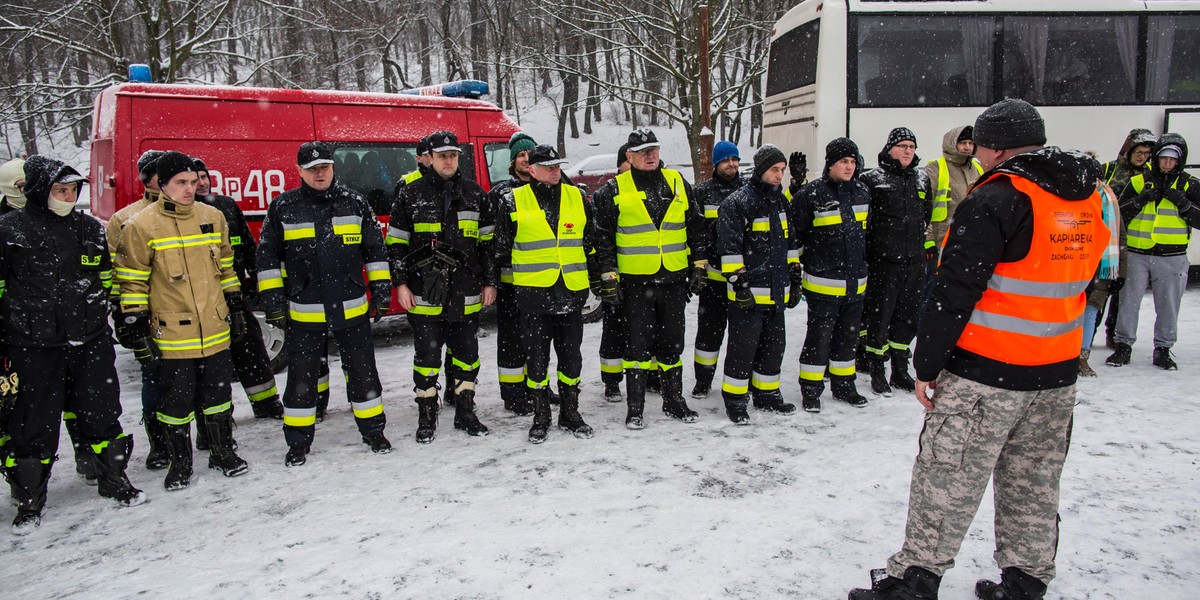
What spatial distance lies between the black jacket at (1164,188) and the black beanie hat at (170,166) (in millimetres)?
7123

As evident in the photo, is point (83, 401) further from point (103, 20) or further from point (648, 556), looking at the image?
point (103, 20)

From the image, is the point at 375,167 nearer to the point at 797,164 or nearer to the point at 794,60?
the point at 797,164

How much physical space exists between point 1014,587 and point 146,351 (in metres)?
4.47

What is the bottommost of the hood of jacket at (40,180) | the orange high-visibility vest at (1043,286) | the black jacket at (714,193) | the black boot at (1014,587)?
the black boot at (1014,587)

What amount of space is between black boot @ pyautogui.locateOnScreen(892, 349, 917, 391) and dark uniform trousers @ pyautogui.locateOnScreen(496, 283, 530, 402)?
295 centimetres

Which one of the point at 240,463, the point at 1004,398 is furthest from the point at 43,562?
the point at 1004,398

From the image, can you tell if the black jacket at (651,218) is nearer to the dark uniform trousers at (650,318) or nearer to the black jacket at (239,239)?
the dark uniform trousers at (650,318)

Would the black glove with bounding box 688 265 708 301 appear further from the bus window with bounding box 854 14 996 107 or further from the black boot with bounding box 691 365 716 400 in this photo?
the bus window with bounding box 854 14 996 107

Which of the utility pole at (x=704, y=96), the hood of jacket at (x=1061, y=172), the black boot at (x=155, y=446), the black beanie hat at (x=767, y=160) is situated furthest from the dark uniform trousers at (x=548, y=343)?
the utility pole at (x=704, y=96)

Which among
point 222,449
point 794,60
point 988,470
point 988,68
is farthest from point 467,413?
point 988,68

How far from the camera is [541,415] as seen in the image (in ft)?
16.7

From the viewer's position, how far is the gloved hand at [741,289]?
5086 millimetres

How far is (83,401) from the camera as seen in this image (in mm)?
4258

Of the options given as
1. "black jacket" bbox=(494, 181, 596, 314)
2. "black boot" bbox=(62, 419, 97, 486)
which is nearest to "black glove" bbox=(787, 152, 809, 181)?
"black jacket" bbox=(494, 181, 596, 314)
